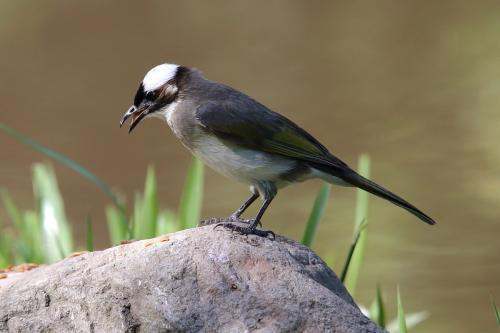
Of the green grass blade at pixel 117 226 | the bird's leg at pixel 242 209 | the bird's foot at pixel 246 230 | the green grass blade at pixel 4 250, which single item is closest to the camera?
the bird's foot at pixel 246 230

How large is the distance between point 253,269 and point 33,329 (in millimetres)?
768

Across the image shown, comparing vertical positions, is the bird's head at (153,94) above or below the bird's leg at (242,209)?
above

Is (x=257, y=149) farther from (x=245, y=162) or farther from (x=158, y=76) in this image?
(x=158, y=76)

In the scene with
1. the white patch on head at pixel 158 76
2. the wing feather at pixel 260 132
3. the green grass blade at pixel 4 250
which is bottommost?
the green grass blade at pixel 4 250

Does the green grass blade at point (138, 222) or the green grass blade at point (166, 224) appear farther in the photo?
the green grass blade at point (166, 224)

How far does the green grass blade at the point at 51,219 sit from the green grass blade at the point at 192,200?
2.22ft

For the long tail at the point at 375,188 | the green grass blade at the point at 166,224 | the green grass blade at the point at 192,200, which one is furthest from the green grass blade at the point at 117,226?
the long tail at the point at 375,188

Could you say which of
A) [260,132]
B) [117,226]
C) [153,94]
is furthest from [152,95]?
[117,226]

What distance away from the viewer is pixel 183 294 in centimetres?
377

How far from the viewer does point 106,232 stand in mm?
8328

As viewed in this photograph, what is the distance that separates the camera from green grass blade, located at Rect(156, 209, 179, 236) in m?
6.50

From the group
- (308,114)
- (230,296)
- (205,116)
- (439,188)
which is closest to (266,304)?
(230,296)

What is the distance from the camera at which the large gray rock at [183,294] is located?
3730 millimetres

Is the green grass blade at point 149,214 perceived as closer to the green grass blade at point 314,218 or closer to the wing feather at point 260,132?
the green grass blade at point 314,218
